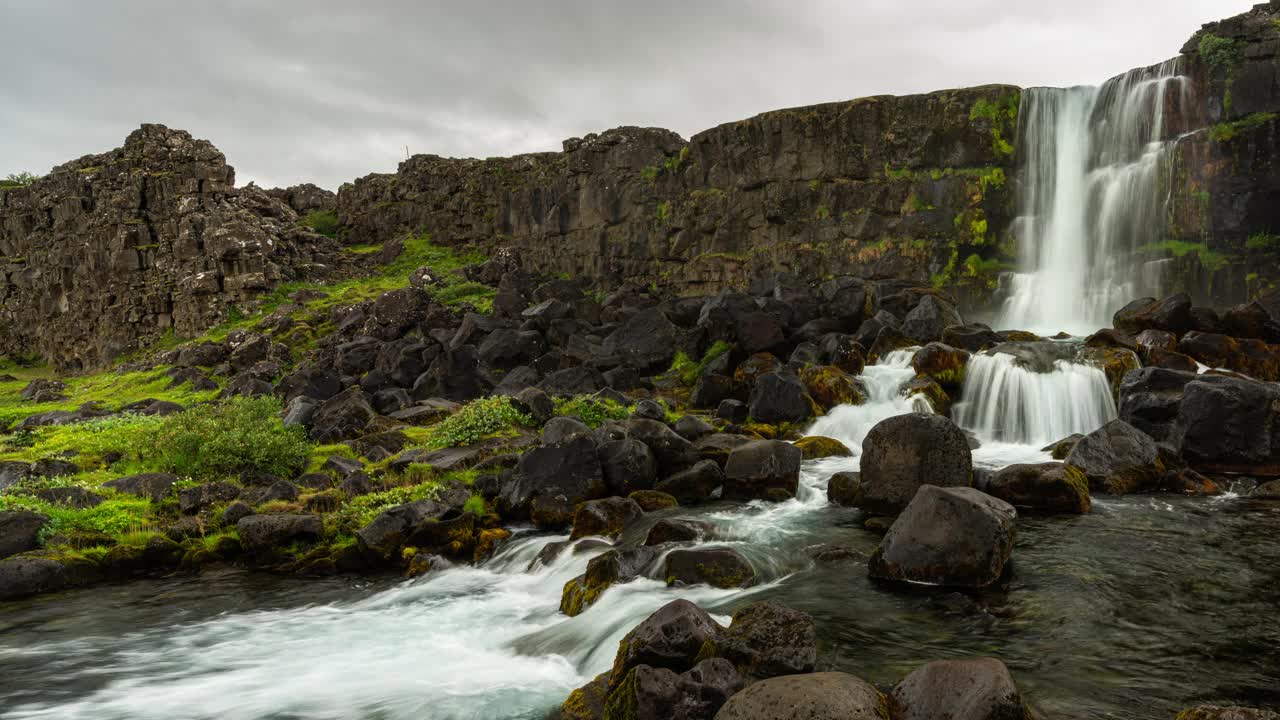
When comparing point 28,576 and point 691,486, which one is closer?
point 28,576

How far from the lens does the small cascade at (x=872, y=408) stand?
19.4 metres

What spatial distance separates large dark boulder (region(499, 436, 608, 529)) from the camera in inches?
543

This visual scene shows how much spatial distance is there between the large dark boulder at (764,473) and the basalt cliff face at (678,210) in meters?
19.9

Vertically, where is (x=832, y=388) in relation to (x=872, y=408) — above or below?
above

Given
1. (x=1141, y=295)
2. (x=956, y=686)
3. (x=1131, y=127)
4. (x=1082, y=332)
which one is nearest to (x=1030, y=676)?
(x=956, y=686)

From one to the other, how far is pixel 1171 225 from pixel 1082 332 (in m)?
4.79

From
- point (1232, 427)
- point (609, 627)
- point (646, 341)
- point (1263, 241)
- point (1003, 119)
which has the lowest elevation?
point (609, 627)

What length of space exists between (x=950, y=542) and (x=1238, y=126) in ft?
81.5

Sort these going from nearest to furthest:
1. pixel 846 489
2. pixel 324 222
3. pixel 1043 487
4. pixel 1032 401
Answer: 1. pixel 1043 487
2. pixel 846 489
3. pixel 1032 401
4. pixel 324 222

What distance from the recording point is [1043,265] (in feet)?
97.4

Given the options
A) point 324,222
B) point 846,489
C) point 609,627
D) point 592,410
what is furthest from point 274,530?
point 324,222

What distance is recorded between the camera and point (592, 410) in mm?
19719

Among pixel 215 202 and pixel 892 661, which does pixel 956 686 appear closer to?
pixel 892 661

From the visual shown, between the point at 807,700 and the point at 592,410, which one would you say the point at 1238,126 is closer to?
the point at 592,410
